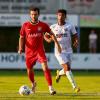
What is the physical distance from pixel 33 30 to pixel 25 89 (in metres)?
1.55

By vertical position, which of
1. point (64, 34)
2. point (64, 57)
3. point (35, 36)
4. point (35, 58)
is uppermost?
point (35, 36)

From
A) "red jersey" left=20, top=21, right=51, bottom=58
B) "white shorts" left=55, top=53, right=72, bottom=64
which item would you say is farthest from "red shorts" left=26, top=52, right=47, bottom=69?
"white shorts" left=55, top=53, right=72, bottom=64

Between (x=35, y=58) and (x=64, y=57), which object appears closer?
(x=35, y=58)

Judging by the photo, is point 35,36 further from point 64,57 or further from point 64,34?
point 64,57

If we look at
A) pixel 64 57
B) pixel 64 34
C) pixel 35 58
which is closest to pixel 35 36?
pixel 35 58

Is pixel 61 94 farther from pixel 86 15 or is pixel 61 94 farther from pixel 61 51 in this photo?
pixel 86 15

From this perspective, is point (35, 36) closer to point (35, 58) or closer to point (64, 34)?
point (35, 58)

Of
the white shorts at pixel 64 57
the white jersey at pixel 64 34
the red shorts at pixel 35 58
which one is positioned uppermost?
the white jersey at pixel 64 34

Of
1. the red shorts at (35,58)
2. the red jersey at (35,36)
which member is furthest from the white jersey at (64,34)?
the red shorts at (35,58)

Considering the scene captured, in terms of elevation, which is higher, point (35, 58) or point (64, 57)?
point (35, 58)

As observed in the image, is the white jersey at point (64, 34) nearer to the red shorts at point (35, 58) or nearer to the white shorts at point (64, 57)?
the white shorts at point (64, 57)

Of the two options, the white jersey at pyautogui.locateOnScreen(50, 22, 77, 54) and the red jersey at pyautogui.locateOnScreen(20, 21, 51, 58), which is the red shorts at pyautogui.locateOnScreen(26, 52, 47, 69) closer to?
the red jersey at pyautogui.locateOnScreen(20, 21, 51, 58)

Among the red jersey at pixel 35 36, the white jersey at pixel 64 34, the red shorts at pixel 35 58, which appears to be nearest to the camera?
the red shorts at pixel 35 58

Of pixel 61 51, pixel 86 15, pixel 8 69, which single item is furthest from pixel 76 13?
pixel 61 51
